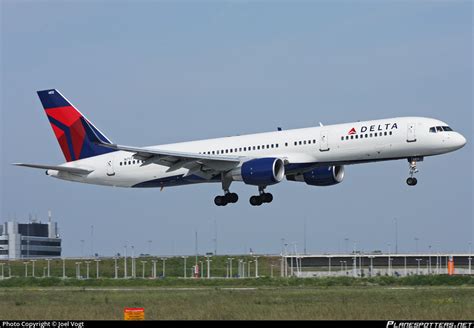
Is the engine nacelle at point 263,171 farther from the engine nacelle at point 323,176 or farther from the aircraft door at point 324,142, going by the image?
the engine nacelle at point 323,176

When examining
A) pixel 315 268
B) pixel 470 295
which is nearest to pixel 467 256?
pixel 315 268

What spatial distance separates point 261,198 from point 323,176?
13.8 feet

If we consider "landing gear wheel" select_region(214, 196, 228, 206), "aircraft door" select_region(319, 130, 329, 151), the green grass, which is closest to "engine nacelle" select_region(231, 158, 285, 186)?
"aircraft door" select_region(319, 130, 329, 151)

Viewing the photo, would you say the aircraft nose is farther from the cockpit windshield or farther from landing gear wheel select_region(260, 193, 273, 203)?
landing gear wheel select_region(260, 193, 273, 203)

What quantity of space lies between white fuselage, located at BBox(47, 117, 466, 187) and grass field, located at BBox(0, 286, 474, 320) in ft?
30.8

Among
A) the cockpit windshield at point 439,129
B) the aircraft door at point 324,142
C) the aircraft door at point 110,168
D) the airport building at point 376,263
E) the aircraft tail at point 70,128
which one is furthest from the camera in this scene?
the airport building at point 376,263

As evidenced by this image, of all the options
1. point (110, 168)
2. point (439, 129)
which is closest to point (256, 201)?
point (110, 168)

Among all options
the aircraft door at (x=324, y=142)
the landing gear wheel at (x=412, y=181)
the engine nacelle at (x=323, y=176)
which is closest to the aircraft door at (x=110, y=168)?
the engine nacelle at (x=323, y=176)

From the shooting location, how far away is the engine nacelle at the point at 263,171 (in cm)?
5541

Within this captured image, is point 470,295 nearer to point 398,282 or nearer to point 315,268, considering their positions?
point 398,282

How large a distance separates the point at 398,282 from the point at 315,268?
131ft

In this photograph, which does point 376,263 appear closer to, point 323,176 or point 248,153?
point 323,176

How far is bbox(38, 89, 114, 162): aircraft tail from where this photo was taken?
65500 mm

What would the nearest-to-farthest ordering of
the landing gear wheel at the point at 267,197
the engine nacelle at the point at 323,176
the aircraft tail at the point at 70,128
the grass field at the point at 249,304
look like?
the grass field at the point at 249,304
the engine nacelle at the point at 323,176
the landing gear wheel at the point at 267,197
the aircraft tail at the point at 70,128
